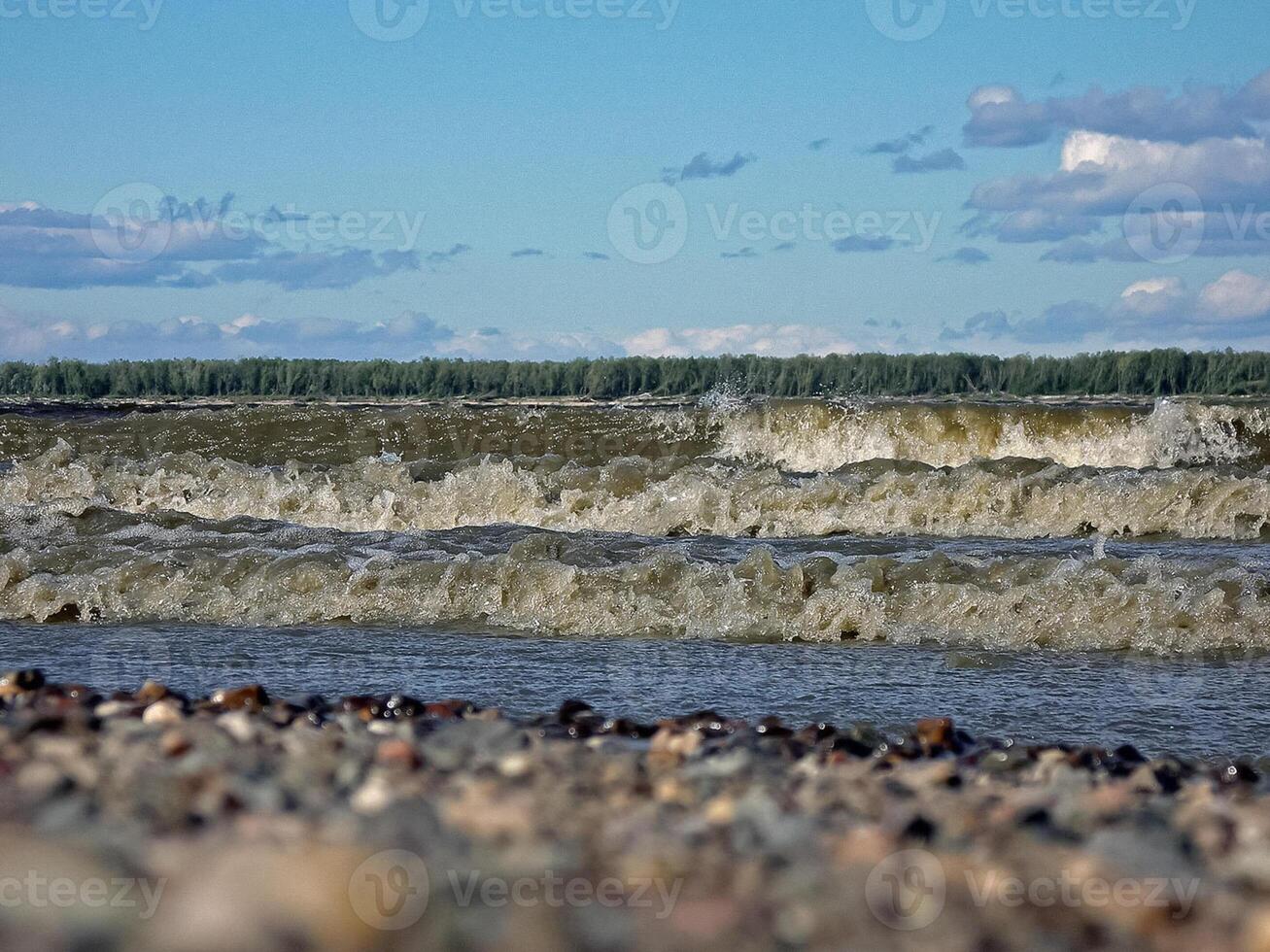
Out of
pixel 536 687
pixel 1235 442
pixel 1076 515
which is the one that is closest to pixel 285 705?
pixel 536 687

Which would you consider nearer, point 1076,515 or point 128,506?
point 1076,515

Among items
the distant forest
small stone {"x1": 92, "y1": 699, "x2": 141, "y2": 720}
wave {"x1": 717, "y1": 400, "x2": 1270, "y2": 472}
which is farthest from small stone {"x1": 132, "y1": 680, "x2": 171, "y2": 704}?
the distant forest

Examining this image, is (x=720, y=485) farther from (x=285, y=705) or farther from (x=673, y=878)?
(x=673, y=878)

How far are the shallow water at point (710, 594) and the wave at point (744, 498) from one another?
0.10 feet

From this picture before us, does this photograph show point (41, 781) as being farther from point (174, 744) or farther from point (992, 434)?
point (992, 434)

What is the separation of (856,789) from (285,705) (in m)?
2.34

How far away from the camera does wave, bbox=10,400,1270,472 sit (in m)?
19.9

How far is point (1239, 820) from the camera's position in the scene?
3.39m

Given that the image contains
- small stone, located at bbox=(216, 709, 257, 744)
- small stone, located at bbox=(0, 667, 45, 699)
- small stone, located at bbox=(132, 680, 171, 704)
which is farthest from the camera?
small stone, located at bbox=(0, 667, 45, 699)

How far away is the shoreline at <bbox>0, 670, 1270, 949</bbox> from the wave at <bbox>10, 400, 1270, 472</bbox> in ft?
51.2

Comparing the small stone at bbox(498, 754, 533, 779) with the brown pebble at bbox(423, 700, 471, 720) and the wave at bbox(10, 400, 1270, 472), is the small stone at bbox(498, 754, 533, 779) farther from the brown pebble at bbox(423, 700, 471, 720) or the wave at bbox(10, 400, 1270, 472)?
the wave at bbox(10, 400, 1270, 472)

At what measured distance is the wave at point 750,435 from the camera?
19.9 meters

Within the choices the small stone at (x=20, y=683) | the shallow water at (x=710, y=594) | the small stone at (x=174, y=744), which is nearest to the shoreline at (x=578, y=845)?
the small stone at (x=174, y=744)

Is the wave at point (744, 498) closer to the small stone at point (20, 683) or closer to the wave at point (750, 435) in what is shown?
the wave at point (750, 435)
